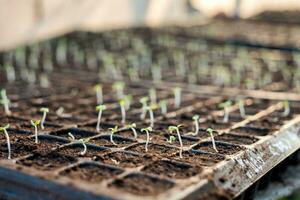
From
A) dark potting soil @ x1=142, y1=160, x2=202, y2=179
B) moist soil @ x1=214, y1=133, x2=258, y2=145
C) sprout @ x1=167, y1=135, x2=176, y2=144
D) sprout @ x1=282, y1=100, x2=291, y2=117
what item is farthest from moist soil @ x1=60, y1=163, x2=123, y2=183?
sprout @ x1=282, y1=100, x2=291, y2=117

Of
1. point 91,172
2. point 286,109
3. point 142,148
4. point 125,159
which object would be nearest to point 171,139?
point 142,148

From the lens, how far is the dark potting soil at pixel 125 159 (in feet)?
6.48

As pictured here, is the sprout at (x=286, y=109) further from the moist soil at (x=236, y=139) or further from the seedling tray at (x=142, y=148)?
the moist soil at (x=236, y=139)

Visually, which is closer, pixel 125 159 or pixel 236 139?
pixel 125 159

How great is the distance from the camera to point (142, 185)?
1.73 m

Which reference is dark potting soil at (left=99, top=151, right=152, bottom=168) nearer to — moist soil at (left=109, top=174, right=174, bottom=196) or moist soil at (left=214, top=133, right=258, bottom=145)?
moist soil at (left=109, top=174, right=174, bottom=196)

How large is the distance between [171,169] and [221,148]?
0.42 metres

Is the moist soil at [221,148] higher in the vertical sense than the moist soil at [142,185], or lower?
lower

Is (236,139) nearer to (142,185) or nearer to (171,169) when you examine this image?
(171,169)


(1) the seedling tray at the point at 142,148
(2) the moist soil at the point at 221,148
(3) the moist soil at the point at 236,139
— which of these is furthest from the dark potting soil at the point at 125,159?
(3) the moist soil at the point at 236,139

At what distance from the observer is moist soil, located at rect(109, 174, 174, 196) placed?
1.66 m

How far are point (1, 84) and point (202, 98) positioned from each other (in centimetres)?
147

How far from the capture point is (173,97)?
354 cm

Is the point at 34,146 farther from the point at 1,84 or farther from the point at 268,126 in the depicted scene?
the point at 1,84
